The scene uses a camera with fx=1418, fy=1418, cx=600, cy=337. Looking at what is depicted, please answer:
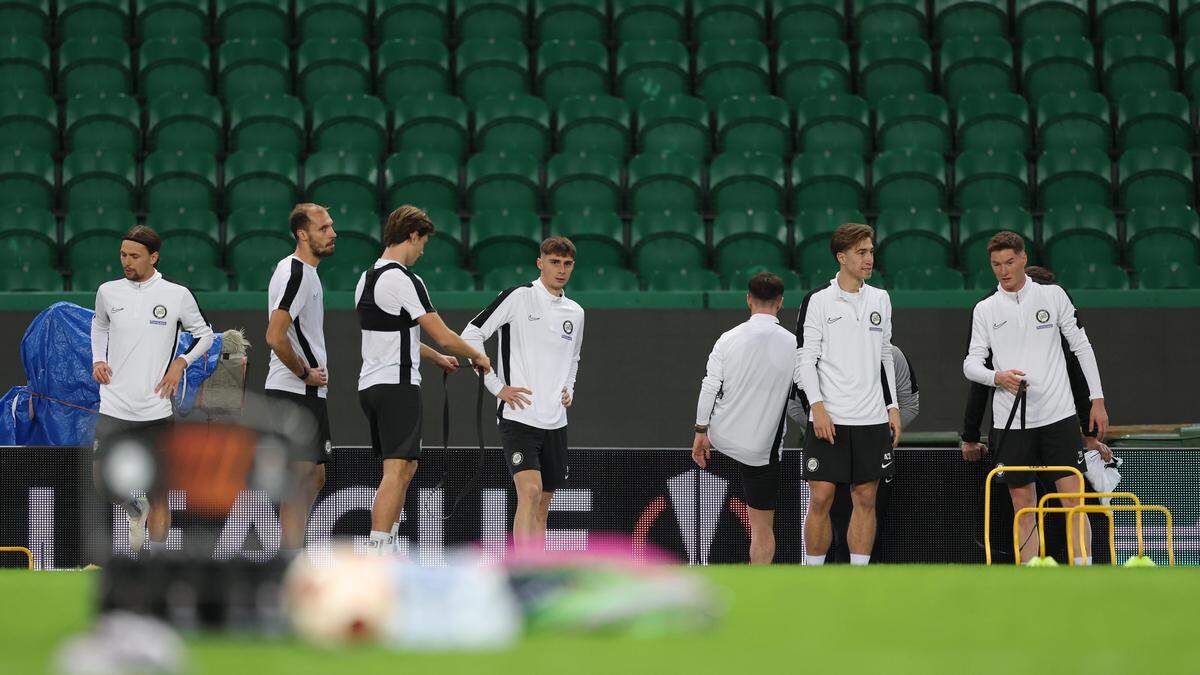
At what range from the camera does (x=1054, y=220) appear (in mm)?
10227

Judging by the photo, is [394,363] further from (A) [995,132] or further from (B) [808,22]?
(B) [808,22]

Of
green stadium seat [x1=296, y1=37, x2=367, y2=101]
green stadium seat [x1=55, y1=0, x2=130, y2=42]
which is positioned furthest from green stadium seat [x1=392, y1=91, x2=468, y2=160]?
green stadium seat [x1=55, y1=0, x2=130, y2=42]

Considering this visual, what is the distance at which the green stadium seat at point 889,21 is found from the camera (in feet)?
41.3

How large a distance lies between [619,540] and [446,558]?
85cm

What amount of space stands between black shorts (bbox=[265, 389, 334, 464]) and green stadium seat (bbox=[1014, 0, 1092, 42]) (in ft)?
27.3

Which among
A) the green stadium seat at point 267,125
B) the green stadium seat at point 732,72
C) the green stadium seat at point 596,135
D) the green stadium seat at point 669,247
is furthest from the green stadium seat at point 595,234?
the green stadium seat at point 267,125

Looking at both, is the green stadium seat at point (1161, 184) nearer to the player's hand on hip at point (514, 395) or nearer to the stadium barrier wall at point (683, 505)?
the stadium barrier wall at point (683, 505)

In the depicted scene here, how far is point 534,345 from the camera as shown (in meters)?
6.55

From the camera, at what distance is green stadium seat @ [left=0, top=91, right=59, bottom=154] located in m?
11.2

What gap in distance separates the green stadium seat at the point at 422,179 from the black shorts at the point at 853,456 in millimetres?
4638

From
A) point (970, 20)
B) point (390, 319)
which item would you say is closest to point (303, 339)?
point (390, 319)

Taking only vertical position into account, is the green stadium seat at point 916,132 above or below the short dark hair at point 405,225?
above

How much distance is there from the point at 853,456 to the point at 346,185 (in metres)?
5.27

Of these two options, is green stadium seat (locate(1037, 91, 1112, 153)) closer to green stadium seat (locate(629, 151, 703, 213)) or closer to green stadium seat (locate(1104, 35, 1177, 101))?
green stadium seat (locate(1104, 35, 1177, 101))
